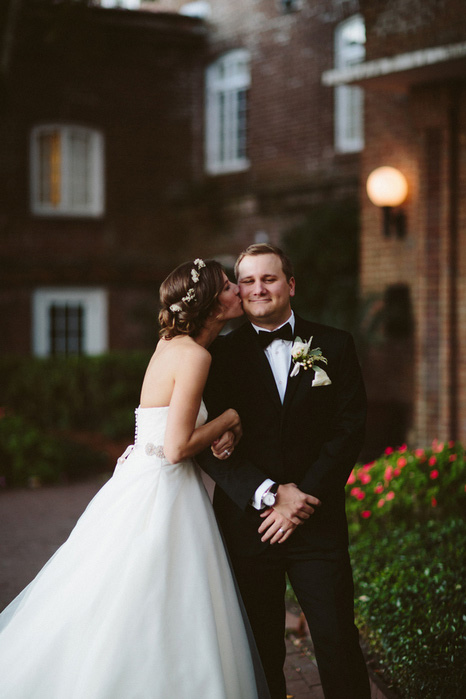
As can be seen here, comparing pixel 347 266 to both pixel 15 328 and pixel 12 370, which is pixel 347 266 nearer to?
pixel 12 370

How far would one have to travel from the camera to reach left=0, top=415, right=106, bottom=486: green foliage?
8844mm

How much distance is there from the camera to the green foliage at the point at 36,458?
8.84 metres

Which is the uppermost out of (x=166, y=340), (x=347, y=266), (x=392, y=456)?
(x=347, y=266)

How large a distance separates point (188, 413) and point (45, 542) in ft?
13.2

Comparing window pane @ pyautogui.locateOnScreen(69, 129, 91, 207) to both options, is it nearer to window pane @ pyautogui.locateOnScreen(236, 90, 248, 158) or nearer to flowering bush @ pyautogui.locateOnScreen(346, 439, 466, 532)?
window pane @ pyautogui.locateOnScreen(236, 90, 248, 158)

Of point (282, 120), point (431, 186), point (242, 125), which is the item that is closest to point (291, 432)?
point (431, 186)

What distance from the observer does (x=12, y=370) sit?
1195cm

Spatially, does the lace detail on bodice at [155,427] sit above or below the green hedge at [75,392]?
above

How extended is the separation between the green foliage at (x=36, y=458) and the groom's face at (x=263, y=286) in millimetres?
6515

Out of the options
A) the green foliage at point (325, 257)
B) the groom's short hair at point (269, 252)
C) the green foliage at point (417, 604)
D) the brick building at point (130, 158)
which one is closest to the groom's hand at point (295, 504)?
the groom's short hair at point (269, 252)

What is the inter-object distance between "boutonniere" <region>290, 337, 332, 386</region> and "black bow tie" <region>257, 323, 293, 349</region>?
0.31 ft

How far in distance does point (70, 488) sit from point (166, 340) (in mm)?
6074

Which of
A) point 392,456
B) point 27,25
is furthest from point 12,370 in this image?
point 392,456

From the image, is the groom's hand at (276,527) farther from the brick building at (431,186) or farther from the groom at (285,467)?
the brick building at (431,186)
